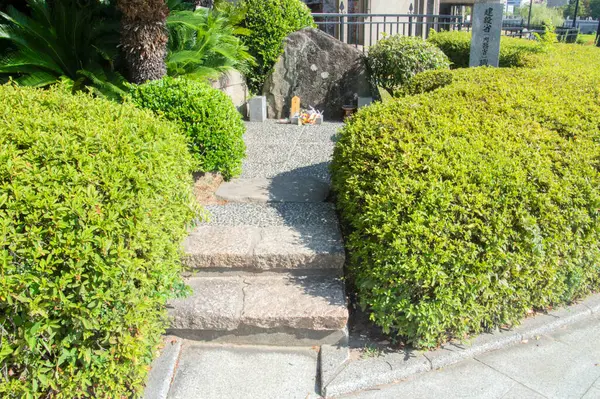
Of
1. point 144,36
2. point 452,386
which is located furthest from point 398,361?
point 144,36

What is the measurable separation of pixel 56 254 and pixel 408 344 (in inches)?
83.3

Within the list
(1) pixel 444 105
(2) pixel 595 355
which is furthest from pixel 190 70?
(2) pixel 595 355

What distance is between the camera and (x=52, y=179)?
2.51 metres

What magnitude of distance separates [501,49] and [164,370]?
795cm

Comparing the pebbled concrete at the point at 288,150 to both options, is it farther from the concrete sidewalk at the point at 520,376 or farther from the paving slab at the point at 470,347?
the concrete sidewalk at the point at 520,376

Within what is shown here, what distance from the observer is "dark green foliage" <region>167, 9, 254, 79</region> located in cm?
631

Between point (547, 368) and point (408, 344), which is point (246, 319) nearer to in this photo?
point (408, 344)

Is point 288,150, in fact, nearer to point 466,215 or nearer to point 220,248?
point 220,248

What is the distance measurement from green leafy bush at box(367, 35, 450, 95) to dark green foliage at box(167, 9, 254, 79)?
226 cm

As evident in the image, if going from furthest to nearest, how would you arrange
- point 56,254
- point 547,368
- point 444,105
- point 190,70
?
point 190,70 < point 444,105 < point 547,368 < point 56,254

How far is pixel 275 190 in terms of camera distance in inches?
190

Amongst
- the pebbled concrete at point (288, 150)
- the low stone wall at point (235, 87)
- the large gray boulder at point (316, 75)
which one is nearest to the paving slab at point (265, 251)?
the pebbled concrete at point (288, 150)

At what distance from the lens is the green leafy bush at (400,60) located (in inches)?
→ 306

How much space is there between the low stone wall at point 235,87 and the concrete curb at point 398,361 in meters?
5.51
